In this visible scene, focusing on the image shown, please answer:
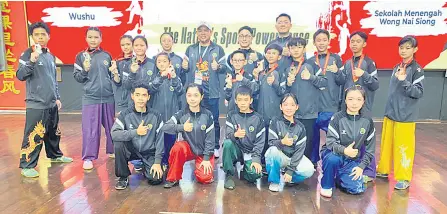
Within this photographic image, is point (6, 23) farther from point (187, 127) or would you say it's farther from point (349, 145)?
point (349, 145)

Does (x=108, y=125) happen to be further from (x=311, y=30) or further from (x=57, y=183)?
(x=311, y=30)

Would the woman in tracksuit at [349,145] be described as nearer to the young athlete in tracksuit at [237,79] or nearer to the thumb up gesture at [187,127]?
the young athlete in tracksuit at [237,79]

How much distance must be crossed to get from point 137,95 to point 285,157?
134 cm

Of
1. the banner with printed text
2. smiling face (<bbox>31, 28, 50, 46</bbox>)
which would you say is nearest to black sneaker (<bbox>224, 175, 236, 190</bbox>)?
smiling face (<bbox>31, 28, 50, 46</bbox>)

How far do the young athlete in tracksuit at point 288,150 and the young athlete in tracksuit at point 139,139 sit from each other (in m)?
0.94

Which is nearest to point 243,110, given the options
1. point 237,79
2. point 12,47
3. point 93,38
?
point 237,79

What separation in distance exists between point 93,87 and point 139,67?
507 millimetres

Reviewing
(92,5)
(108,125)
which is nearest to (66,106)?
(92,5)

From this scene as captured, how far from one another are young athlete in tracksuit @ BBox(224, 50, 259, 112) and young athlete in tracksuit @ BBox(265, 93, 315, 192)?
1.33 ft

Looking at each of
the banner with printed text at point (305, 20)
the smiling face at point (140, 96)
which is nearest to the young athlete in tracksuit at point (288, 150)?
the smiling face at point (140, 96)

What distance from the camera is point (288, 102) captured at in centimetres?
296

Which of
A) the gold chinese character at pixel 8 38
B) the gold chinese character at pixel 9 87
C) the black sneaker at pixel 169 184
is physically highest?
the gold chinese character at pixel 8 38

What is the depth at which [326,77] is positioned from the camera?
3279 millimetres

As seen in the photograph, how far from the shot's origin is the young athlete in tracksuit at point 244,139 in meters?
3.01
